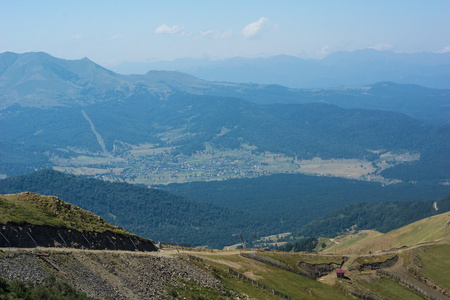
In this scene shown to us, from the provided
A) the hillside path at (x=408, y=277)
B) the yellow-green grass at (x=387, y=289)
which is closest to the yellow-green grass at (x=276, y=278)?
the yellow-green grass at (x=387, y=289)

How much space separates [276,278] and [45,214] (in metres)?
35.8

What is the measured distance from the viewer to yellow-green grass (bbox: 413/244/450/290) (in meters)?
90.8

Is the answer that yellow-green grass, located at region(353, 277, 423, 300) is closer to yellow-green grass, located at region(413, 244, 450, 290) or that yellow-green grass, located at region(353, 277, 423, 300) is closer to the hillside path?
the hillside path

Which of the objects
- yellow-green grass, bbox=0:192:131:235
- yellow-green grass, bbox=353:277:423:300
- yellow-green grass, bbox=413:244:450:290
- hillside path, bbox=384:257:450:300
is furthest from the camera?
yellow-green grass, bbox=413:244:450:290

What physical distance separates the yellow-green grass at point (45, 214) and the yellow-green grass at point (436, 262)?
59.8 metres

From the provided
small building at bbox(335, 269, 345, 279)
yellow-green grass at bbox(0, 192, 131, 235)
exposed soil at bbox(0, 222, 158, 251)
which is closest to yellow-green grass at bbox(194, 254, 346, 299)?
small building at bbox(335, 269, 345, 279)

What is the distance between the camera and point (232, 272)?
A: 70500 mm

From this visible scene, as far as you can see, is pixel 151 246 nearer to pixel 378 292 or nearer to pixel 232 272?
pixel 232 272

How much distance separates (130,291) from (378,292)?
5024 centimetres

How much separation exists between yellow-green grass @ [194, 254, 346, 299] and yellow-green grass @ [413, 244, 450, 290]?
79.5ft

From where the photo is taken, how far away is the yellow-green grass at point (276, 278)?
7125cm

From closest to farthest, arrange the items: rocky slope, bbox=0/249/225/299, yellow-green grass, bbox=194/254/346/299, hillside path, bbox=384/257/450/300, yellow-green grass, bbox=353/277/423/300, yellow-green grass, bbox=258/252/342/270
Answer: rocky slope, bbox=0/249/225/299 → yellow-green grass, bbox=194/254/346/299 → yellow-green grass, bbox=353/277/423/300 → hillside path, bbox=384/257/450/300 → yellow-green grass, bbox=258/252/342/270

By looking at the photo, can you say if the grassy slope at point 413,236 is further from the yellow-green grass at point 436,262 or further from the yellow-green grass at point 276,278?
the yellow-green grass at point 276,278

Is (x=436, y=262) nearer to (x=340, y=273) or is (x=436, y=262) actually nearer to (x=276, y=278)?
(x=340, y=273)
